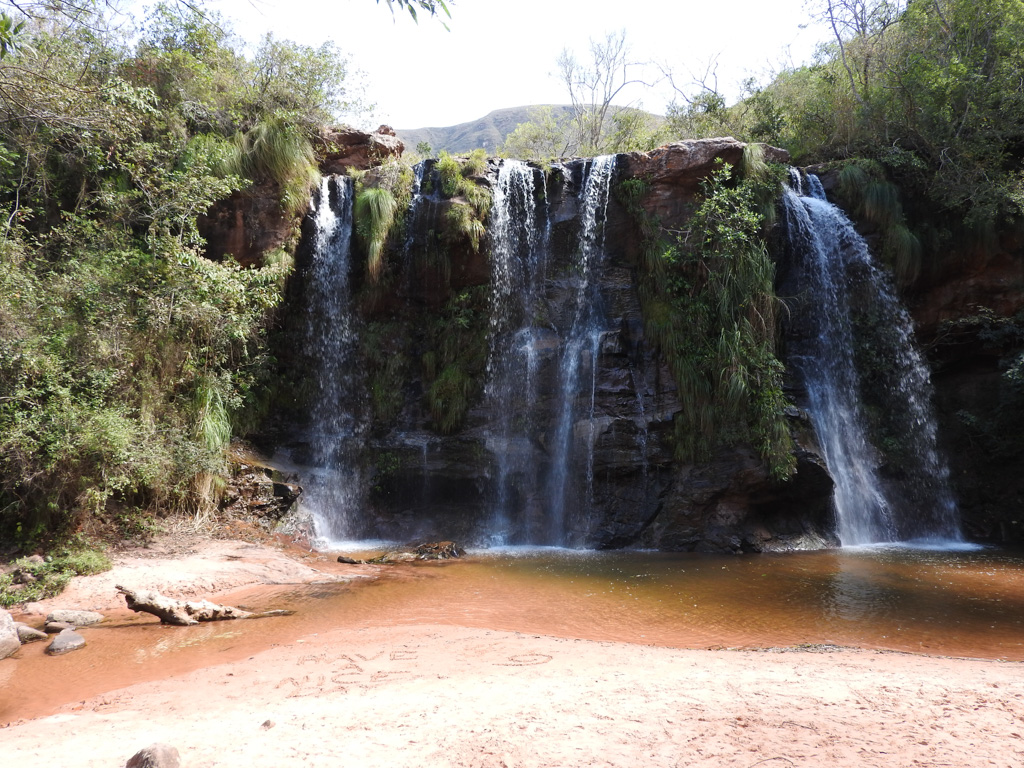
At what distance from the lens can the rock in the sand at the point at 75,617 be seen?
6.33 meters

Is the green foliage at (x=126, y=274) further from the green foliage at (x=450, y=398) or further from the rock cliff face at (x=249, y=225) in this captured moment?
the green foliage at (x=450, y=398)

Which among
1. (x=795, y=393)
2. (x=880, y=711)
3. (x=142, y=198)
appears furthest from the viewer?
(x=795, y=393)

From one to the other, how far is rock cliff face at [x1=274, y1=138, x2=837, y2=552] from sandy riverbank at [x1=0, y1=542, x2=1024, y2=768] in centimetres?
612

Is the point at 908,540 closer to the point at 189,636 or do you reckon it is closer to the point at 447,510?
the point at 447,510

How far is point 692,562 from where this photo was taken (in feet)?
31.7

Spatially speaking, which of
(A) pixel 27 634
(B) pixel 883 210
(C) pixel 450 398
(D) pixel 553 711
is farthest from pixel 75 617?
(B) pixel 883 210

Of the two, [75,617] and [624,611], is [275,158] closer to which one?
[75,617]

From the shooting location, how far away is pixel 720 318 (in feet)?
40.1

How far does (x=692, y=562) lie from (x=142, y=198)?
11573 millimetres

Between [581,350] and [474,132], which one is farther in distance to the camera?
[474,132]

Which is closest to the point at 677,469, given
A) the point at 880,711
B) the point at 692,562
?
the point at 692,562

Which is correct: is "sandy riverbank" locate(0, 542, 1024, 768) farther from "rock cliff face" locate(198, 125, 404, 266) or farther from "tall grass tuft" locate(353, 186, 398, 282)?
"tall grass tuft" locate(353, 186, 398, 282)

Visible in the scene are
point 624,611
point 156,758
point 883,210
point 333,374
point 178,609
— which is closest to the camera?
point 156,758

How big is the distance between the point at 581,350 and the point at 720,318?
2855mm
